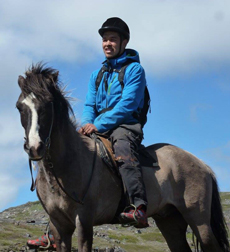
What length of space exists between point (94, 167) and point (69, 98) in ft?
4.76

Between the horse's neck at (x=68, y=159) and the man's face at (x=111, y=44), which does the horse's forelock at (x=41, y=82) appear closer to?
the horse's neck at (x=68, y=159)

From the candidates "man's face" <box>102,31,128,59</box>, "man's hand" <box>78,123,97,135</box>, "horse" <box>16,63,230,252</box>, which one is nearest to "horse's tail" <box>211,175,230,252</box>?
"horse" <box>16,63,230,252</box>

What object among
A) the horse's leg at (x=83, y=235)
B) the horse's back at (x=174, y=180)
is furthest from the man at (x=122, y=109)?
the horse's leg at (x=83, y=235)

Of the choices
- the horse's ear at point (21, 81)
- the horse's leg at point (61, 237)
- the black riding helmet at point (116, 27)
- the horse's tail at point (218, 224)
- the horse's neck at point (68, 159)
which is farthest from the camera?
the horse's tail at point (218, 224)

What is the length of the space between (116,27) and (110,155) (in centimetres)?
298

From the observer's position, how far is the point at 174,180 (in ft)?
32.7

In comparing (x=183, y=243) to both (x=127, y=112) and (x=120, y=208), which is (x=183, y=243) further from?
(x=127, y=112)

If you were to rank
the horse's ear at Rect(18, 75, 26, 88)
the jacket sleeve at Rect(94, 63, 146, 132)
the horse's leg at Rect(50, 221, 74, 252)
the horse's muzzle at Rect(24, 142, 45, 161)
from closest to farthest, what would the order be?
1. the horse's muzzle at Rect(24, 142, 45, 161)
2. the horse's ear at Rect(18, 75, 26, 88)
3. the horse's leg at Rect(50, 221, 74, 252)
4. the jacket sleeve at Rect(94, 63, 146, 132)

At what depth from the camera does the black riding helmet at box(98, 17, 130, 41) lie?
33.0 ft

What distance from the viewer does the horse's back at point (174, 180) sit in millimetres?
9688

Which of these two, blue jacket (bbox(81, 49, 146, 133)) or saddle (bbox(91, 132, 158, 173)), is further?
blue jacket (bbox(81, 49, 146, 133))

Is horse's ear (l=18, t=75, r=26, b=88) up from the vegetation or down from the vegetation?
up

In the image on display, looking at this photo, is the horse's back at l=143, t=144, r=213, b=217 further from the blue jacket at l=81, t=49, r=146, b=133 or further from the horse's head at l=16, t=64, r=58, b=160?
the horse's head at l=16, t=64, r=58, b=160

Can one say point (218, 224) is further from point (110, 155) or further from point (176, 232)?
point (110, 155)
